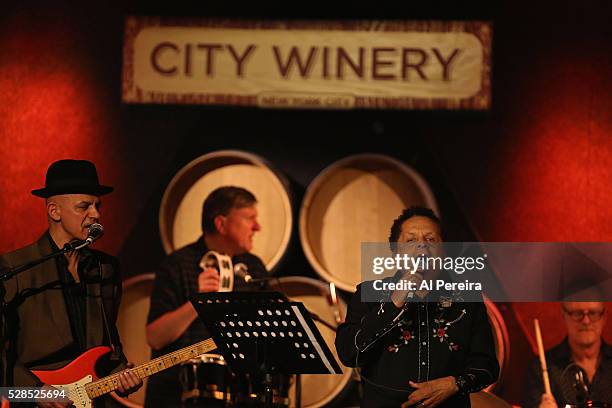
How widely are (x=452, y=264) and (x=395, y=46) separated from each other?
1292 mm

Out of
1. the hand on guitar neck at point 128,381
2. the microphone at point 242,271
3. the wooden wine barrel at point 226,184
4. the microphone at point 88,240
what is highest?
the wooden wine barrel at point 226,184

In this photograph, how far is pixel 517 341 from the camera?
5.55 m

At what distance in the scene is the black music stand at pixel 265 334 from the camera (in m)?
3.75

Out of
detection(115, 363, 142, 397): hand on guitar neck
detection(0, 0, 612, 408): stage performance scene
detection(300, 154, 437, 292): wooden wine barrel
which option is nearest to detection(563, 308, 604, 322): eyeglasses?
detection(0, 0, 612, 408): stage performance scene

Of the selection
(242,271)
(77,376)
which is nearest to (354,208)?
(242,271)

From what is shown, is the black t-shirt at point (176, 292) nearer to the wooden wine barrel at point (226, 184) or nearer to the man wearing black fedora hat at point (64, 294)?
the wooden wine barrel at point (226, 184)

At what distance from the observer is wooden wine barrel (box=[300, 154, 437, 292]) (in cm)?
565

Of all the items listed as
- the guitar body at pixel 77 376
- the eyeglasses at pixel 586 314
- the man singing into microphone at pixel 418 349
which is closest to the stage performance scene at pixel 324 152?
the eyeglasses at pixel 586 314

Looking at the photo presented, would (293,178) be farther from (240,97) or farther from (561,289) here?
(561,289)

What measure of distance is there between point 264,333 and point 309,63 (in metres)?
2.31

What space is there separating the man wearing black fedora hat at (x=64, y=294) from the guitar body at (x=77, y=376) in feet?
0.13

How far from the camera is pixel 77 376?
4.30 meters

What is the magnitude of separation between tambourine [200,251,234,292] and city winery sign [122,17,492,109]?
1007mm

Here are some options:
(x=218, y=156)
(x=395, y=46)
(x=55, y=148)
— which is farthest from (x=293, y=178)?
(x=55, y=148)
